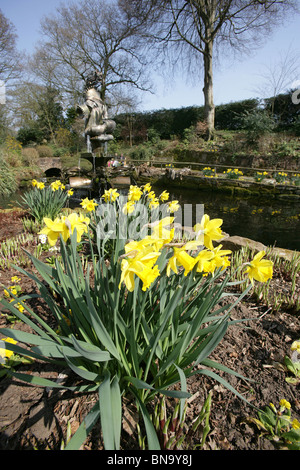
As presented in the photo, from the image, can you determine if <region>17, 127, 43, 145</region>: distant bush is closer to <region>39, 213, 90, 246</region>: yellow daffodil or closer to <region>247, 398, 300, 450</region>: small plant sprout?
<region>39, 213, 90, 246</region>: yellow daffodil

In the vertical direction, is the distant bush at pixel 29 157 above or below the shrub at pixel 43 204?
above

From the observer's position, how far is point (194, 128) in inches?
692

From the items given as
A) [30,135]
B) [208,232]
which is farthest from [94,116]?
[30,135]

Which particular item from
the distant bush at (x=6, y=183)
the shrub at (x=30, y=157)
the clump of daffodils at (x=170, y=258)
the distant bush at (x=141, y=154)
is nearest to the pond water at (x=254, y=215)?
the clump of daffodils at (x=170, y=258)

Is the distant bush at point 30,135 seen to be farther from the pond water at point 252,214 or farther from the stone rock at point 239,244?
the stone rock at point 239,244

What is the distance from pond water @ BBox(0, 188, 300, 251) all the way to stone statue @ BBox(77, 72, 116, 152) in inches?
129

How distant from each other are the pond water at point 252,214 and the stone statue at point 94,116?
3278 millimetres

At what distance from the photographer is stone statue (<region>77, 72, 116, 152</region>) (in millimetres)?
8156

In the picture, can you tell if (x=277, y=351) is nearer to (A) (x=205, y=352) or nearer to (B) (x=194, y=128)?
(A) (x=205, y=352)

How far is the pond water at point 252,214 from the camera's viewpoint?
532 centimetres

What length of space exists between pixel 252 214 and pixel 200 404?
655 cm

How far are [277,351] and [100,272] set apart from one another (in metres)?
1.25

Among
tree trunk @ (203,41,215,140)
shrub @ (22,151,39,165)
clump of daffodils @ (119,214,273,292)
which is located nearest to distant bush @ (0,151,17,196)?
shrub @ (22,151,39,165)

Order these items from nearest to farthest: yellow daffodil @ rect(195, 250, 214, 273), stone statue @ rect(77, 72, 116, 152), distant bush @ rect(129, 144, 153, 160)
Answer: yellow daffodil @ rect(195, 250, 214, 273) < stone statue @ rect(77, 72, 116, 152) < distant bush @ rect(129, 144, 153, 160)
